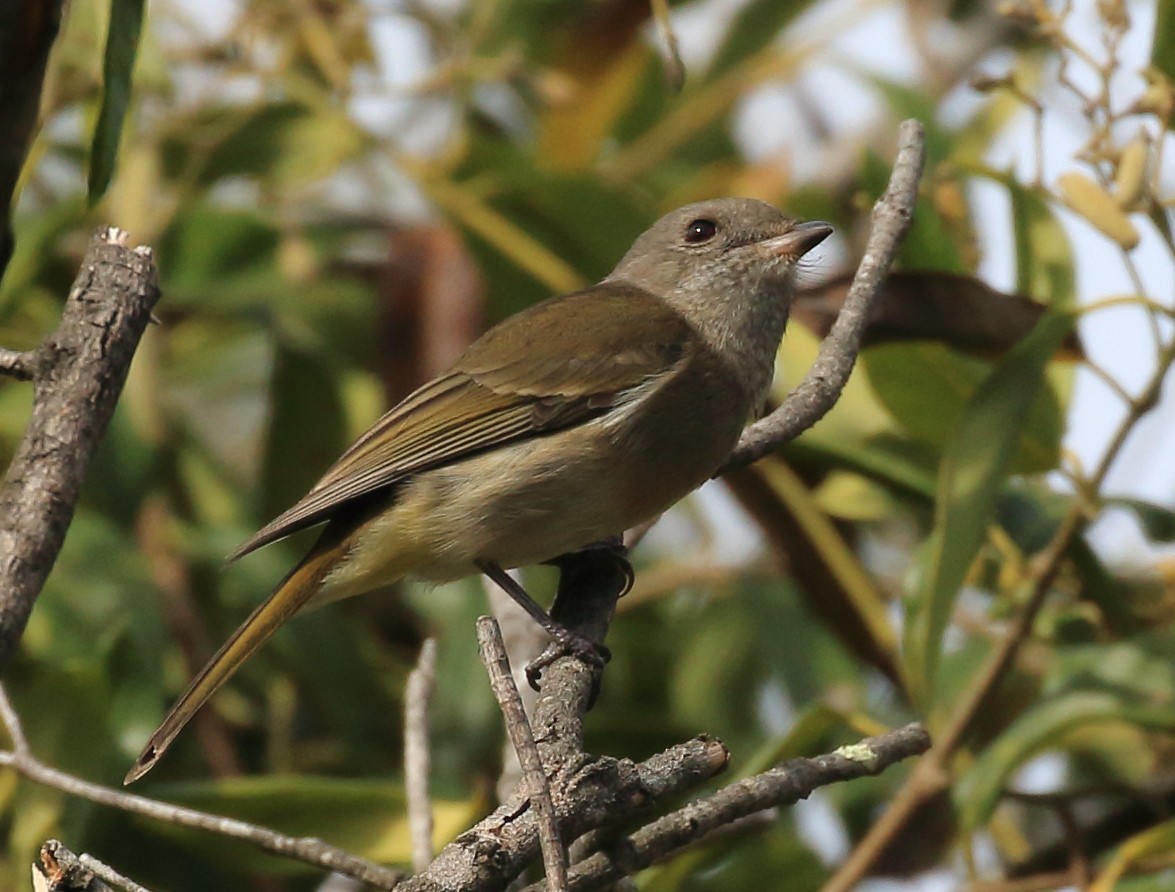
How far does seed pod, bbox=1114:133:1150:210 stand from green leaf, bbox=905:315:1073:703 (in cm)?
30

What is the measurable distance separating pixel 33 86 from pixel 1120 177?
6.86ft

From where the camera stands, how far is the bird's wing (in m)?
3.85

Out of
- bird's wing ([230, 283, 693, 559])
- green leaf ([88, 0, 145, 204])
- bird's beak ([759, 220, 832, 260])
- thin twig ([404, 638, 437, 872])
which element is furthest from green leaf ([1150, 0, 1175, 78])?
green leaf ([88, 0, 145, 204])

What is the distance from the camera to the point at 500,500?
373cm

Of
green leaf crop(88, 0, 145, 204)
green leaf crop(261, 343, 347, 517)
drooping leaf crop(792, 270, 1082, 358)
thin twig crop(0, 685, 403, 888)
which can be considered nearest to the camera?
green leaf crop(88, 0, 145, 204)

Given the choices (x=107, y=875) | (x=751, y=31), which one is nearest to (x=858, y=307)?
(x=107, y=875)

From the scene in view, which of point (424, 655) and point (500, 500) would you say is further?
point (500, 500)

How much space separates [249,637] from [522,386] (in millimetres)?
971

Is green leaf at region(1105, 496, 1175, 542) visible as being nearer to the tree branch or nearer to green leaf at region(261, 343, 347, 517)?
green leaf at region(261, 343, 347, 517)

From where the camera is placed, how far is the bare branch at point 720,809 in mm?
2131

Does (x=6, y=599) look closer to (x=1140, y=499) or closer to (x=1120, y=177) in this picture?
(x=1120, y=177)

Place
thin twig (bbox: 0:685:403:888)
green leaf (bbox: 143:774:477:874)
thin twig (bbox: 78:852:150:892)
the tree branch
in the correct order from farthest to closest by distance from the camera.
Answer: green leaf (bbox: 143:774:477:874) → thin twig (bbox: 0:685:403:888) → thin twig (bbox: 78:852:150:892) → the tree branch

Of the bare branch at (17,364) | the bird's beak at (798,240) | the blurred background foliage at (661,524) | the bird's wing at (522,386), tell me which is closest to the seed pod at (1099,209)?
the blurred background foliage at (661,524)

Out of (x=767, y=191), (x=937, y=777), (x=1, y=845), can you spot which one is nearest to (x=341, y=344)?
(x=767, y=191)
